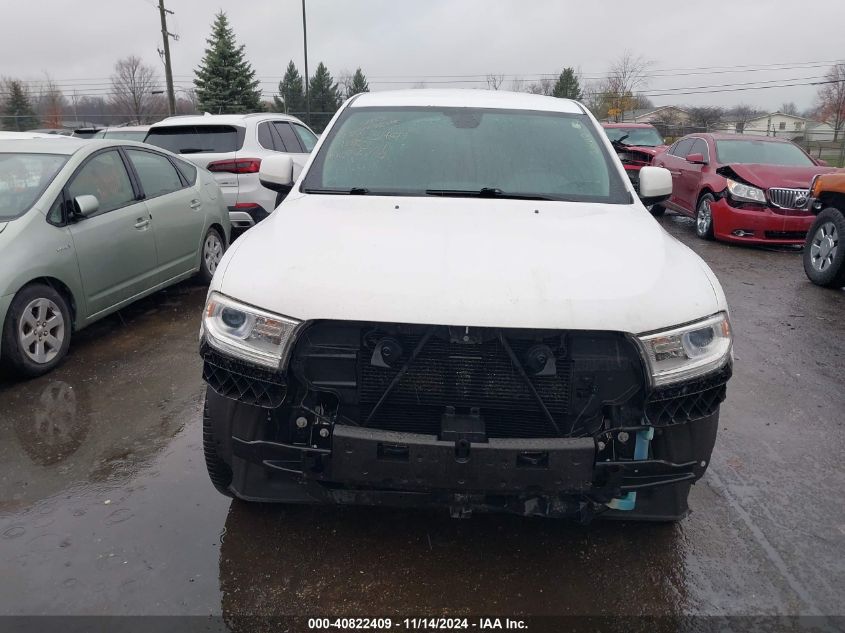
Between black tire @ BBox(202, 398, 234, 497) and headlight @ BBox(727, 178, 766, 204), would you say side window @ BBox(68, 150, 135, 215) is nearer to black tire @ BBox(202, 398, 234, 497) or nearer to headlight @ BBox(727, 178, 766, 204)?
black tire @ BBox(202, 398, 234, 497)

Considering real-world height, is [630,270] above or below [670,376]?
above

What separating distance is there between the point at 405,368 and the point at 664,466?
967 mm

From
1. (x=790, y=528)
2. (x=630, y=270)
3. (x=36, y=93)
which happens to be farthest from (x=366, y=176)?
(x=36, y=93)

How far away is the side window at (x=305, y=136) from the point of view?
32.0 ft

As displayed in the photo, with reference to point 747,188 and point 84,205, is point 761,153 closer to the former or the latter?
point 747,188

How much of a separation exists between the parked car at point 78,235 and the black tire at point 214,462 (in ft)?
7.88

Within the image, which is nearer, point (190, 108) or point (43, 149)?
point (43, 149)

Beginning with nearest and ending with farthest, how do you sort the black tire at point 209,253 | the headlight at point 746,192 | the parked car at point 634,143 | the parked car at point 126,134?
1. the black tire at point 209,253
2. the headlight at point 746,192
3. the parked car at point 126,134
4. the parked car at point 634,143

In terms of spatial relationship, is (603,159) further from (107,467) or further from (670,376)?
(107,467)

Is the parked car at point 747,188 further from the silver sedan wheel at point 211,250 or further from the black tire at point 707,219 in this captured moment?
the silver sedan wheel at point 211,250

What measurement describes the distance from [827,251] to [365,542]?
659 cm

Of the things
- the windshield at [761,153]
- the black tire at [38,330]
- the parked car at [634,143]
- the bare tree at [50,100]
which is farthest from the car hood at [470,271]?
the bare tree at [50,100]

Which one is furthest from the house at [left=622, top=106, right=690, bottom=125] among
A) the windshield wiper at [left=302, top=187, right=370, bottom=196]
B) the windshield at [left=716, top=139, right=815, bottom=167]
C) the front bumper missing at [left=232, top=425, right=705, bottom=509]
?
the front bumper missing at [left=232, top=425, right=705, bottom=509]

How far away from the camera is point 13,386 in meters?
4.32
